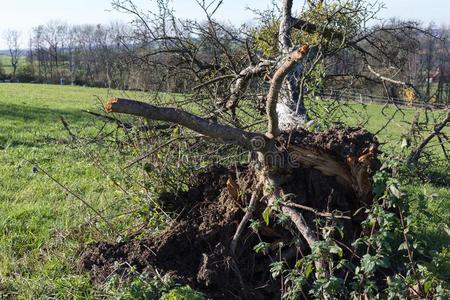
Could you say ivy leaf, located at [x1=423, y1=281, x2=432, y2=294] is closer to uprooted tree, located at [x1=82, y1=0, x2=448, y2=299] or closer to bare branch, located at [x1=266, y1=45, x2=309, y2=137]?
uprooted tree, located at [x1=82, y1=0, x2=448, y2=299]

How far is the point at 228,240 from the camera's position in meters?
3.81

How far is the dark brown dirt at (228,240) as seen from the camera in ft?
11.6

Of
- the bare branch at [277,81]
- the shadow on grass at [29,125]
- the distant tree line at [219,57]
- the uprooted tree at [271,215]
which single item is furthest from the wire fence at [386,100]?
the shadow on grass at [29,125]

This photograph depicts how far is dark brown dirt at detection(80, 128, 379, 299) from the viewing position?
354 centimetres

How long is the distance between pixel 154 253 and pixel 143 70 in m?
3.64

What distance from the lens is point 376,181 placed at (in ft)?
9.97

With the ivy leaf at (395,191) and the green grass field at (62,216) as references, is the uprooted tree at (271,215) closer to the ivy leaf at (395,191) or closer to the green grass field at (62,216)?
the ivy leaf at (395,191)

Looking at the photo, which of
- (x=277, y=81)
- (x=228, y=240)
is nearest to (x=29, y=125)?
(x=228, y=240)

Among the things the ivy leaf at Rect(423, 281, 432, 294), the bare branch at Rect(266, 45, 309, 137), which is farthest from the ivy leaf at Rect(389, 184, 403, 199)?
the bare branch at Rect(266, 45, 309, 137)

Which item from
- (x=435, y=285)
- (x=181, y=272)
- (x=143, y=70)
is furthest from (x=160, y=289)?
(x=143, y=70)

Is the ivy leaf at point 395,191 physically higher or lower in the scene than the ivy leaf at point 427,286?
higher

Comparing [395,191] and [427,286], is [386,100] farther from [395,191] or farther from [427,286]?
[427,286]

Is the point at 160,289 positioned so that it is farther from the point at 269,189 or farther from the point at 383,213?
the point at 383,213

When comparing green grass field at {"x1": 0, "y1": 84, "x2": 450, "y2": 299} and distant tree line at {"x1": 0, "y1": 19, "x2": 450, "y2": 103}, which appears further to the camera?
distant tree line at {"x1": 0, "y1": 19, "x2": 450, "y2": 103}
